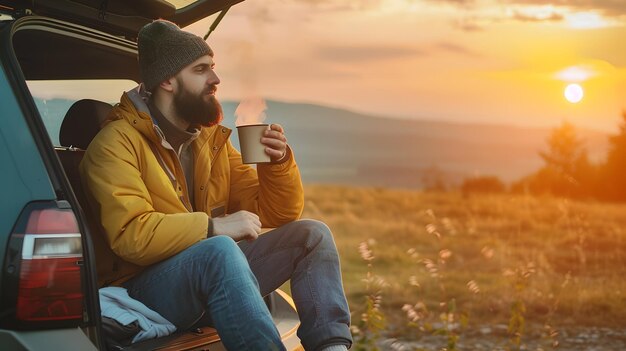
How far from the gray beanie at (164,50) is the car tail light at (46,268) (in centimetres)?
105

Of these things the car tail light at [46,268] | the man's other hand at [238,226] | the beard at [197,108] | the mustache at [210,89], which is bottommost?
the man's other hand at [238,226]

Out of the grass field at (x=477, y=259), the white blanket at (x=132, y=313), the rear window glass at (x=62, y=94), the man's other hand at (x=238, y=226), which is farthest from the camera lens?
the grass field at (x=477, y=259)

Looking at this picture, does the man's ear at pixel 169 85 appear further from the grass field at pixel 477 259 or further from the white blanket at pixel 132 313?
the grass field at pixel 477 259

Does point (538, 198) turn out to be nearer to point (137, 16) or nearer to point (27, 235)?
point (137, 16)

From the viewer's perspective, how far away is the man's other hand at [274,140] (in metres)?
3.35

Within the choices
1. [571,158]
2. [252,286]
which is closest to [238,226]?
[252,286]

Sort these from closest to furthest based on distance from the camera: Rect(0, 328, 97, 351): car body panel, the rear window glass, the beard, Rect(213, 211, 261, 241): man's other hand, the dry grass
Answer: Rect(0, 328, 97, 351): car body panel, Rect(213, 211, 261, 241): man's other hand, the beard, the rear window glass, the dry grass

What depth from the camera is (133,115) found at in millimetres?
3312

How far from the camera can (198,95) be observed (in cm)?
353

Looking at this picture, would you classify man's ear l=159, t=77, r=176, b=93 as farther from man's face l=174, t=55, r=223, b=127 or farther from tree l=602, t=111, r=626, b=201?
tree l=602, t=111, r=626, b=201

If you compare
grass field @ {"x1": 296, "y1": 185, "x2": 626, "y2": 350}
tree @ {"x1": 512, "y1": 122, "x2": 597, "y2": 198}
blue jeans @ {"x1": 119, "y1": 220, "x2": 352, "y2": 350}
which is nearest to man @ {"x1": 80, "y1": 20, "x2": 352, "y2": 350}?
blue jeans @ {"x1": 119, "y1": 220, "x2": 352, "y2": 350}

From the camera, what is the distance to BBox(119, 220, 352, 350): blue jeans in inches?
116

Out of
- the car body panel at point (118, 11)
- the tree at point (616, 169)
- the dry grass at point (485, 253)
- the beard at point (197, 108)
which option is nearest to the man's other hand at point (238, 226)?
the beard at point (197, 108)

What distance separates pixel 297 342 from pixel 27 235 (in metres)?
1.14
